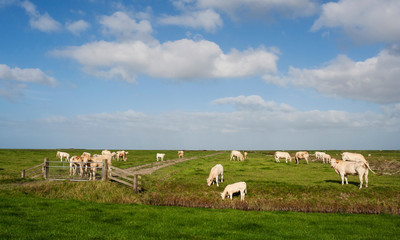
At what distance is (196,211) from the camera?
16.7m

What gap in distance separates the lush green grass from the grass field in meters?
0.04

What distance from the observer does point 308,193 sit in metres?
21.6

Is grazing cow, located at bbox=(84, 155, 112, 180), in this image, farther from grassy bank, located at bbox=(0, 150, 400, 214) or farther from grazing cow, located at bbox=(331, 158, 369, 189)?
grazing cow, located at bbox=(331, 158, 369, 189)

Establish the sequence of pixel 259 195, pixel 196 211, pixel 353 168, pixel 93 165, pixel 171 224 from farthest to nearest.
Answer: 1. pixel 93 165
2. pixel 353 168
3. pixel 259 195
4. pixel 196 211
5. pixel 171 224

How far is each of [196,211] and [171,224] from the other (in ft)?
11.3

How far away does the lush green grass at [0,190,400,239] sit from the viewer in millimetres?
11812

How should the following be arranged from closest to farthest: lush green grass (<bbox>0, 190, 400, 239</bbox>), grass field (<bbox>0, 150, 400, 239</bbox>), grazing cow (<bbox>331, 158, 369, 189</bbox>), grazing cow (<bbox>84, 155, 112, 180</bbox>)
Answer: lush green grass (<bbox>0, 190, 400, 239</bbox>)
grass field (<bbox>0, 150, 400, 239</bbox>)
grazing cow (<bbox>331, 158, 369, 189</bbox>)
grazing cow (<bbox>84, 155, 112, 180</bbox>)

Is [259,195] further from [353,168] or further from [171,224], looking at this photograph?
[171,224]

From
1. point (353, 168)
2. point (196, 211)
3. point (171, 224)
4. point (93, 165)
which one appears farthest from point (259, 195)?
point (93, 165)

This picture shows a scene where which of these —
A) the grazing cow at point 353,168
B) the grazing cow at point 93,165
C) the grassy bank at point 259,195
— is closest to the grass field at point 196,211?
the grassy bank at point 259,195

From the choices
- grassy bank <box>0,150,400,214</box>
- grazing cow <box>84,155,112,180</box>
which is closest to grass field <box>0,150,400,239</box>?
grassy bank <box>0,150,400,214</box>

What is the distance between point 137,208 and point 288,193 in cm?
1209

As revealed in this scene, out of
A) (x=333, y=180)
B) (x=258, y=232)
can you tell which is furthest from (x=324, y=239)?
(x=333, y=180)

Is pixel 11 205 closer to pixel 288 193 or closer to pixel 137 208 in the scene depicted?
pixel 137 208
